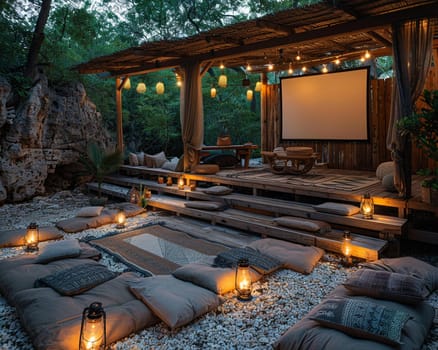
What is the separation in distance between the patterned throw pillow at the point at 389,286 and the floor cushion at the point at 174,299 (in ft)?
3.84

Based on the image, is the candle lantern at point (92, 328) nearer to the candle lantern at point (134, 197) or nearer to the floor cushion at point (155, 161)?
the candle lantern at point (134, 197)

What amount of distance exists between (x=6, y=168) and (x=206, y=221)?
14.7ft

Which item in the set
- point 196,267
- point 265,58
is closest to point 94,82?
point 265,58

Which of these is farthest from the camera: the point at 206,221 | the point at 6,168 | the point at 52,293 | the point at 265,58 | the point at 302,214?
the point at 265,58

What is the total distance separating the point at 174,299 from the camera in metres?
2.92

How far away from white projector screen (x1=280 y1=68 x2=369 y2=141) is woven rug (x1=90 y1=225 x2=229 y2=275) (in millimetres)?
4830

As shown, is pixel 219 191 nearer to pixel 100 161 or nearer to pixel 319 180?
pixel 319 180

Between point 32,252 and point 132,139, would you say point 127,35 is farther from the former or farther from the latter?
point 32,252

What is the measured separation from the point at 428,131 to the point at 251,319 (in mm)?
3002

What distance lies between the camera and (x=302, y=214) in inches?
203

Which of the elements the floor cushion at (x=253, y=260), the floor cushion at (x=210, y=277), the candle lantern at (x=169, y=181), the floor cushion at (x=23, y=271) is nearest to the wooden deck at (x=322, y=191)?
the candle lantern at (x=169, y=181)

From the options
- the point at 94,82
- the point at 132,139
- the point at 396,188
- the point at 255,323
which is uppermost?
the point at 94,82

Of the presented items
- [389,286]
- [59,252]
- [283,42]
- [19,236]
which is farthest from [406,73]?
[19,236]

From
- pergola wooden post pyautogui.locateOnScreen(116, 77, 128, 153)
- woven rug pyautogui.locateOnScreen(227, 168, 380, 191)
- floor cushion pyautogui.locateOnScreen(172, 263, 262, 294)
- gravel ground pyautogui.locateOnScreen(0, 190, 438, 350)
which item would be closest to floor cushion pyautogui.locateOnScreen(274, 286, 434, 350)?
gravel ground pyautogui.locateOnScreen(0, 190, 438, 350)
